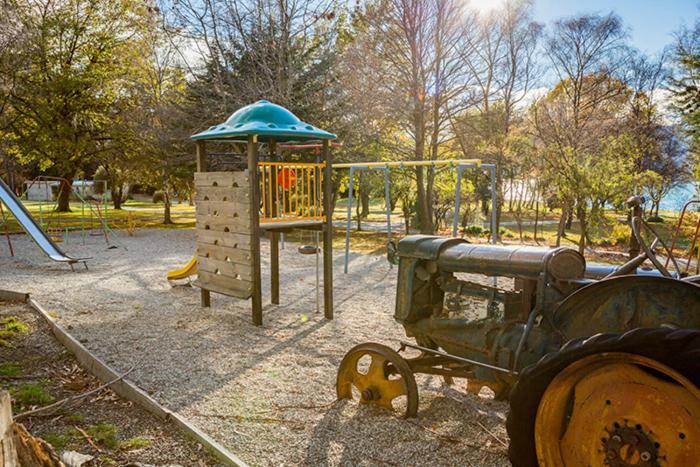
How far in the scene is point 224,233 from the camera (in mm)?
7000

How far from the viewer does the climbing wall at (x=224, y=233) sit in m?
6.64

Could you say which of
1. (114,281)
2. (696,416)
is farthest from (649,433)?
(114,281)

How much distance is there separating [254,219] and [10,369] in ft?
9.58

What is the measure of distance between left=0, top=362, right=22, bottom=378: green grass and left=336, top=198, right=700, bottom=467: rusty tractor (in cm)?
295

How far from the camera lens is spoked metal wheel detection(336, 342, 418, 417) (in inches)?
143

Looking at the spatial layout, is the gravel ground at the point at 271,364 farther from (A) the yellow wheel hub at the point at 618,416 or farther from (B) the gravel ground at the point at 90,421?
(A) the yellow wheel hub at the point at 618,416

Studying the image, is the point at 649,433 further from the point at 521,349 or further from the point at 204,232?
the point at 204,232

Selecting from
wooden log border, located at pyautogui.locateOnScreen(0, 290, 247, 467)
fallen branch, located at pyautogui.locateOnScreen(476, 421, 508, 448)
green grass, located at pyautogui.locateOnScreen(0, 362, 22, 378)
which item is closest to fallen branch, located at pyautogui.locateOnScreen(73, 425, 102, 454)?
wooden log border, located at pyautogui.locateOnScreen(0, 290, 247, 467)

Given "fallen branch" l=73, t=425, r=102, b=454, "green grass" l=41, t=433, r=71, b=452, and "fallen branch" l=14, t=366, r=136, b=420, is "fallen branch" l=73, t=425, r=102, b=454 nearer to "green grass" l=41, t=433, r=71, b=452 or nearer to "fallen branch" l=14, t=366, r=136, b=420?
"green grass" l=41, t=433, r=71, b=452

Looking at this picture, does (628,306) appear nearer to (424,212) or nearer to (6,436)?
(6,436)

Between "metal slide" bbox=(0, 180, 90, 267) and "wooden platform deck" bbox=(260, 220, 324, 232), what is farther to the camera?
"metal slide" bbox=(0, 180, 90, 267)

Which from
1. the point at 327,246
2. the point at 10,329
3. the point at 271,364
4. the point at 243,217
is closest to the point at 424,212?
the point at 327,246

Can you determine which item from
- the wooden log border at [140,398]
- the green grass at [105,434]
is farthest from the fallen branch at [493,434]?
the green grass at [105,434]

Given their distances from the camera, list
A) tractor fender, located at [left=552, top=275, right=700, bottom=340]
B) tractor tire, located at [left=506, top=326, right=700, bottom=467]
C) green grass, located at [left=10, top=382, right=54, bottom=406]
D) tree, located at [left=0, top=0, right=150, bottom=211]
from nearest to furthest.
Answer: tractor tire, located at [left=506, top=326, right=700, bottom=467]
tractor fender, located at [left=552, top=275, right=700, bottom=340]
green grass, located at [left=10, top=382, right=54, bottom=406]
tree, located at [left=0, top=0, right=150, bottom=211]
